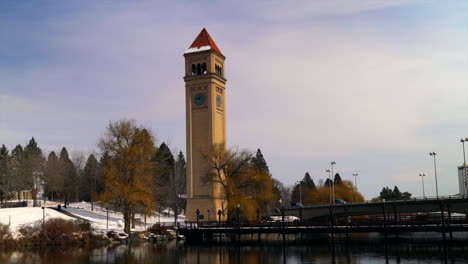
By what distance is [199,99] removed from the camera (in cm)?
8731

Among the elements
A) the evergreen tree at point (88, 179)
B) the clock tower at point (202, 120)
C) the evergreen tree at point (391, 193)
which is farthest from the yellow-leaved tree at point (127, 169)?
the evergreen tree at point (391, 193)

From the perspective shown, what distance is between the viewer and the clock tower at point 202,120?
278 ft

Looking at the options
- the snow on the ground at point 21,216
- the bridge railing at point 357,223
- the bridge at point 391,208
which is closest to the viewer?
the bridge railing at point 357,223

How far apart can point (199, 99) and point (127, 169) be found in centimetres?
2536

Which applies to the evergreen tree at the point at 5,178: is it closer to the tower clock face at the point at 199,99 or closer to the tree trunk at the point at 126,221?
the tree trunk at the point at 126,221

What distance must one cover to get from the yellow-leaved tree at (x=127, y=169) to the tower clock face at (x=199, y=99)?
70.4 feet

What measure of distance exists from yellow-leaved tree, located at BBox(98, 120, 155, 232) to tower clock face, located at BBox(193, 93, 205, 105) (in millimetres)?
21466

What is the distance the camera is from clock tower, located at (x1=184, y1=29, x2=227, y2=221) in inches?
3333

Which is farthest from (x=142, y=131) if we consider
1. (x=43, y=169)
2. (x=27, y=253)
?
(x=43, y=169)

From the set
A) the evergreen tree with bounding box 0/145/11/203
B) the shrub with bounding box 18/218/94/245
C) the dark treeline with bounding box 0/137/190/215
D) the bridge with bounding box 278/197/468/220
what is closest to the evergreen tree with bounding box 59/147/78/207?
the dark treeline with bounding box 0/137/190/215

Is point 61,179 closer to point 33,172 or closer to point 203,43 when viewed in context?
point 33,172

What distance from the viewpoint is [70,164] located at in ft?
327

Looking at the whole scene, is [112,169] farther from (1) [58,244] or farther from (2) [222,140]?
(2) [222,140]

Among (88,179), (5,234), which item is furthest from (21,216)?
(88,179)
